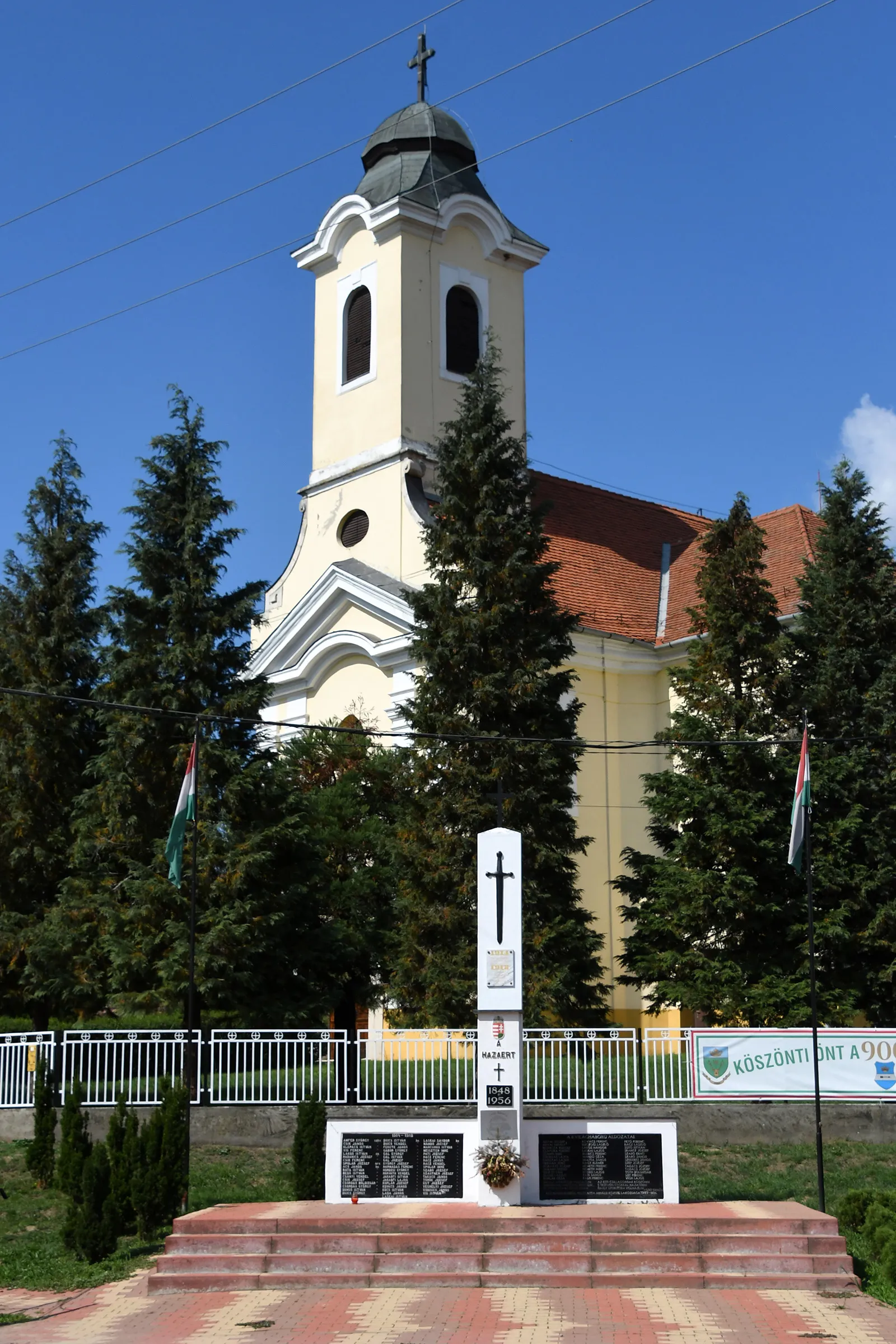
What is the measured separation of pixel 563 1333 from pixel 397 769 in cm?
1386

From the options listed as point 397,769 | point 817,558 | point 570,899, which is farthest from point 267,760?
point 817,558

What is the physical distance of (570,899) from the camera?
23562mm

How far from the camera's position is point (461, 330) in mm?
36375

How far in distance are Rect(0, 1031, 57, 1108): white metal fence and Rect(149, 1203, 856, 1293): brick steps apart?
19.6ft

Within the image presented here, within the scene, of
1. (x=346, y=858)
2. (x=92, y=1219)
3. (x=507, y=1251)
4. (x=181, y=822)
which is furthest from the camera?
(x=346, y=858)

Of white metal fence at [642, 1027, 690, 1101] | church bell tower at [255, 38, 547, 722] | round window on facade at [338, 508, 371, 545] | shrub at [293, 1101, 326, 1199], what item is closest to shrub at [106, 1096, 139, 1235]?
shrub at [293, 1101, 326, 1199]

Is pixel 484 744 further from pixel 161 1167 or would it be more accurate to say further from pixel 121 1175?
pixel 121 1175

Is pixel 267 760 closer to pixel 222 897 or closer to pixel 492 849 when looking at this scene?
pixel 222 897

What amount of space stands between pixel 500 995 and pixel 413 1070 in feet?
15.7

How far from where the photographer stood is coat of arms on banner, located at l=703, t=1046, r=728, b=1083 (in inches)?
733

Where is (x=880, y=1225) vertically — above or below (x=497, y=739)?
below

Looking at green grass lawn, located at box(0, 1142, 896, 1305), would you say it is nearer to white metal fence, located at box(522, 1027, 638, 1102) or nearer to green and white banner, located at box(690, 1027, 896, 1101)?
green and white banner, located at box(690, 1027, 896, 1101)

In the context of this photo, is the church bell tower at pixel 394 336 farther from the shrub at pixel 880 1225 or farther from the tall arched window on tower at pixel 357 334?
the shrub at pixel 880 1225

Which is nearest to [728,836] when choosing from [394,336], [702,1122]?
[702,1122]
